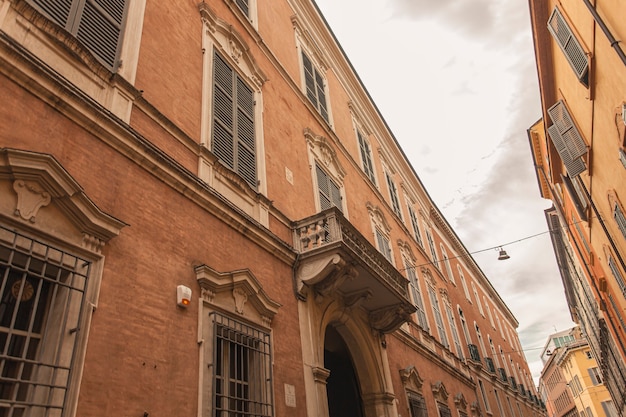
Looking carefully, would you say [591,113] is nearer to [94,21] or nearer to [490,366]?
[94,21]

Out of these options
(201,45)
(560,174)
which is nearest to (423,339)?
(560,174)

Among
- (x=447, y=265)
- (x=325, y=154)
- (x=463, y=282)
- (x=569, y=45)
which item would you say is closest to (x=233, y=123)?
(x=325, y=154)

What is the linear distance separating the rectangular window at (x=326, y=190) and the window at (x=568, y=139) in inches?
226

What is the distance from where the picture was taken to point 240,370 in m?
5.96

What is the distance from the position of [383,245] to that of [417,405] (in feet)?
16.2

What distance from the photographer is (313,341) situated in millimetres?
7844

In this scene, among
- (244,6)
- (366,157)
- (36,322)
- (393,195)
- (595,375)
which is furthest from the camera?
(595,375)

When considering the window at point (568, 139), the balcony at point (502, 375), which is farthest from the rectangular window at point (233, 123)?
the balcony at point (502, 375)

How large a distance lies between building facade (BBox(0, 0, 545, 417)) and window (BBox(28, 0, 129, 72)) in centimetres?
2

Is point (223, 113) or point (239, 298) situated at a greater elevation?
point (223, 113)

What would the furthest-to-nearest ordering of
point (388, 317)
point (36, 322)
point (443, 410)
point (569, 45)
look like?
point (443, 410) < point (388, 317) < point (569, 45) < point (36, 322)

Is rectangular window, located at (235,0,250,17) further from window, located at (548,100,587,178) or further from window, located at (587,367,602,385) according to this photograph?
window, located at (587,367,602,385)

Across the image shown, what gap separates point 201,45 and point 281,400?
19.3 ft

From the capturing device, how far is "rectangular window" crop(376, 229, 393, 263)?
1435 cm
